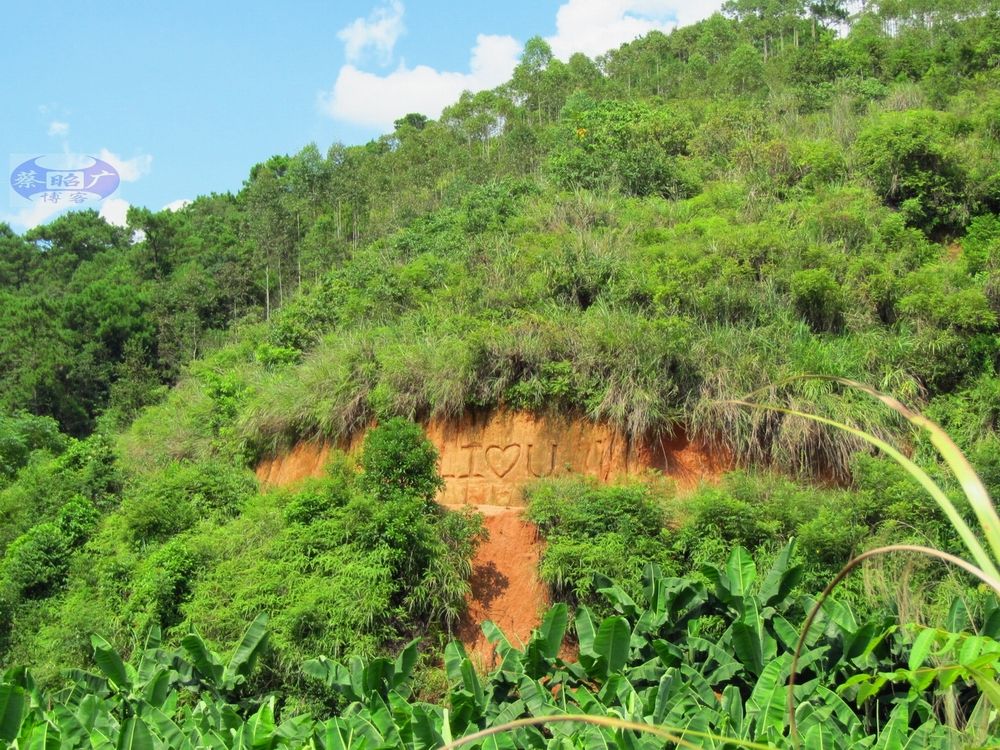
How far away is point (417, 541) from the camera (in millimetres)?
11266

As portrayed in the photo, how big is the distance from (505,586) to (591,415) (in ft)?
8.32

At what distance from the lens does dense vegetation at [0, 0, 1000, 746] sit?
10.1 meters

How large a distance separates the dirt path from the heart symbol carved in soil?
935mm

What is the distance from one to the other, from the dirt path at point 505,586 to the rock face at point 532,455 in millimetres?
838

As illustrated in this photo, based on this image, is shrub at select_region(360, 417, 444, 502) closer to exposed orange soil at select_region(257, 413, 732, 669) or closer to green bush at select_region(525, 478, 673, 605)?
exposed orange soil at select_region(257, 413, 732, 669)

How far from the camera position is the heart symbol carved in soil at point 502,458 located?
13578 mm

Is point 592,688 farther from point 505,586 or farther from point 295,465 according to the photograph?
point 295,465

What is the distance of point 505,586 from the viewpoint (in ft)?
39.6

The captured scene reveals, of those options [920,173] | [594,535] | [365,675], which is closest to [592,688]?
[365,675]

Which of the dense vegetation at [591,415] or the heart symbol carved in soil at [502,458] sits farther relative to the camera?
the heart symbol carved in soil at [502,458]

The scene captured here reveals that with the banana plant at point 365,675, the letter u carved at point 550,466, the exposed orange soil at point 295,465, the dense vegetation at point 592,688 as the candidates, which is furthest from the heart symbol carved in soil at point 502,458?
the banana plant at point 365,675

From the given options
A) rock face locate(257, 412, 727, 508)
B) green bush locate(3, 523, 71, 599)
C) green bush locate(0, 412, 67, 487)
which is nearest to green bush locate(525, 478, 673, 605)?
rock face locate(257, 412, 727, 508)

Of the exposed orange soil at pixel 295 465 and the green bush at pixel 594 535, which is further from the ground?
the exposed orange soil at pixel 295 465

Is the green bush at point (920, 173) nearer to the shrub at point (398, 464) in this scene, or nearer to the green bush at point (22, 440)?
the shrub at point (398, 464)
